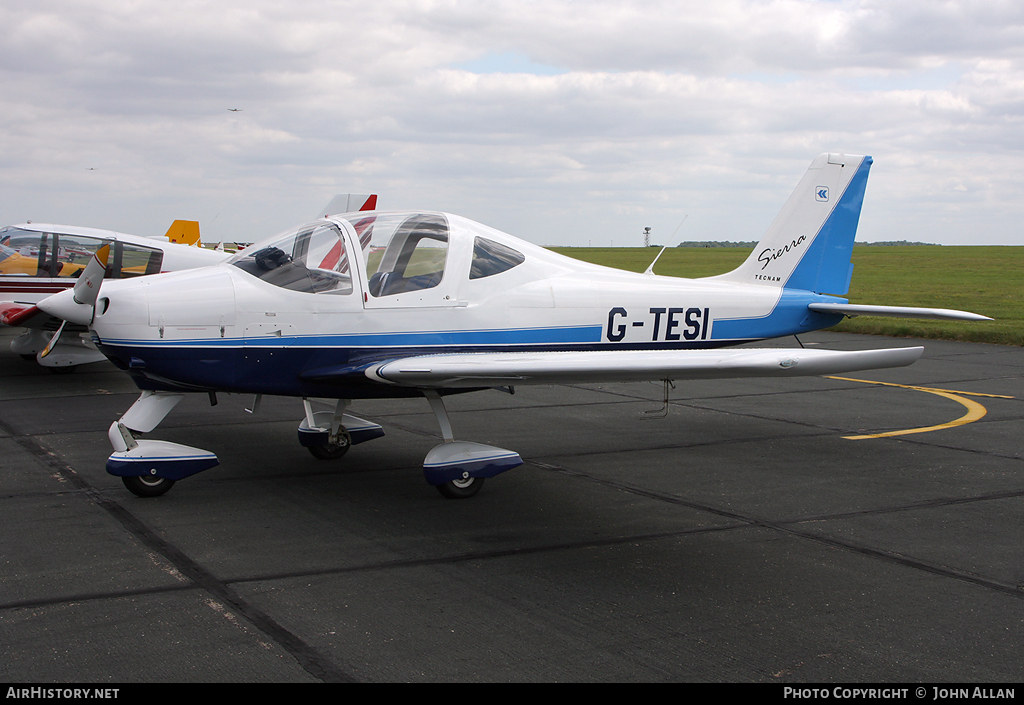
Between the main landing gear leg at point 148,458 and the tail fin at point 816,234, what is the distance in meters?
5.41

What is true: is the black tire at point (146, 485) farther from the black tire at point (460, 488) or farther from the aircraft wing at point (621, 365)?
the black tire at point (460, 488)

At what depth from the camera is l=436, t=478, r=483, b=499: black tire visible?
6.28 meters

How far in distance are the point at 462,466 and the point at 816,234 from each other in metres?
4.87

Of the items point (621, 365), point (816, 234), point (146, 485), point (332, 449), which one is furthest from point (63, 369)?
point (816, 234)

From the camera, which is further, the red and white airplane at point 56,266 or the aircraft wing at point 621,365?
the red and white airplane at point 56,266

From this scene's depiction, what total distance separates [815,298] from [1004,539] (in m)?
3.53

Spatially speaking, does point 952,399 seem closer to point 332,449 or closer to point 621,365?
point 621,365

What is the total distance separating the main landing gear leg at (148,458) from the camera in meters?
6.05

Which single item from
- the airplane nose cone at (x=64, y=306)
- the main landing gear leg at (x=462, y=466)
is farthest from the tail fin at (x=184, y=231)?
the main landing gear leg at (x=462, y=466)

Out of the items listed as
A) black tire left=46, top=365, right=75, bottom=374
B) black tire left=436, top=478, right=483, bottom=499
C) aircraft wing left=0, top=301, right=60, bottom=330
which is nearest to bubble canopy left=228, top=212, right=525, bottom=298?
black tire left=436, top=478, right=483, bottom=499

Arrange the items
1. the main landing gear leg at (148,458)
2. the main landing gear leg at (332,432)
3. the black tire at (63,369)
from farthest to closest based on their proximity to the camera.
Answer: the black tire at (63,369) < the main landing gear leg at (332,432) < the main landing gear leg at (148,458)
